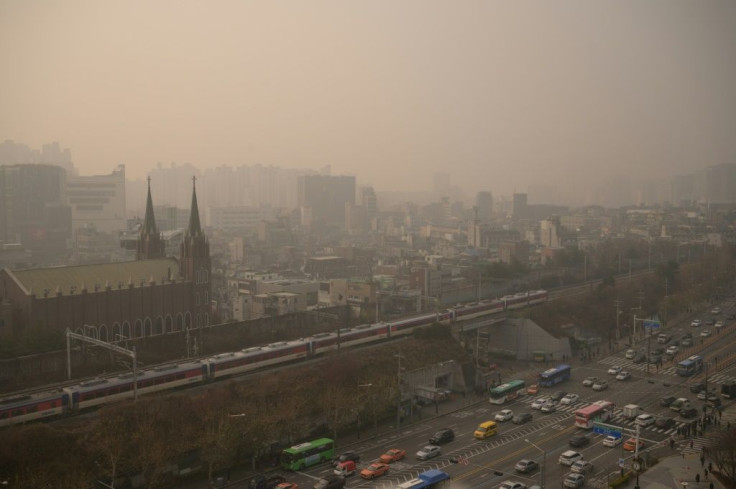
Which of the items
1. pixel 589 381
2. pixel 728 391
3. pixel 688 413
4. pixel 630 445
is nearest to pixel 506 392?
pixel 589 381

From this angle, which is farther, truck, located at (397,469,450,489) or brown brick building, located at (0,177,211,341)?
brown brick building, located at (0,177,211,341)

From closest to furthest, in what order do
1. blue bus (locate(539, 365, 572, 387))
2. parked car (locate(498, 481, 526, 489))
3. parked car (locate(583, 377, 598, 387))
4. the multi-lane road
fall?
parked car (locate(498, 481, 526, 489)) < the multi-lane road < parked car (locate(583, 377, 598, 387)) < blue bus (locate(539, 365, 572, 387))

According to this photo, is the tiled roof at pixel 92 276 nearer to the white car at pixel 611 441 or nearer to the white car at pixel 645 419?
the white car at pixel 611 441

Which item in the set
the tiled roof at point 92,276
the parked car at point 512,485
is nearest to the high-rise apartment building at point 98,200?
the tiled roof at point 92,276

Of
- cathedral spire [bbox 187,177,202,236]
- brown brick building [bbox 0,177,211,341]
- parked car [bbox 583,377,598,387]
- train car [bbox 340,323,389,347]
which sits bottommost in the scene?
parked car [bbox 583,377,598,387]

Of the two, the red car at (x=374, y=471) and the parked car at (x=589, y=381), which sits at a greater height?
the red car at (x=374, y=471)

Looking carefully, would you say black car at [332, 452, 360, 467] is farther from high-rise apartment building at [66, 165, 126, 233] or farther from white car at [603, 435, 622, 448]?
high-rise apartment building at [66, 165, 126, 233]

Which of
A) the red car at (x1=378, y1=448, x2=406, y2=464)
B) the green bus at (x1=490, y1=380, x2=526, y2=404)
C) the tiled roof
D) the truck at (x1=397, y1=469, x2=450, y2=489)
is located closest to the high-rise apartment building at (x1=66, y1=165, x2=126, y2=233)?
the tiled roof
